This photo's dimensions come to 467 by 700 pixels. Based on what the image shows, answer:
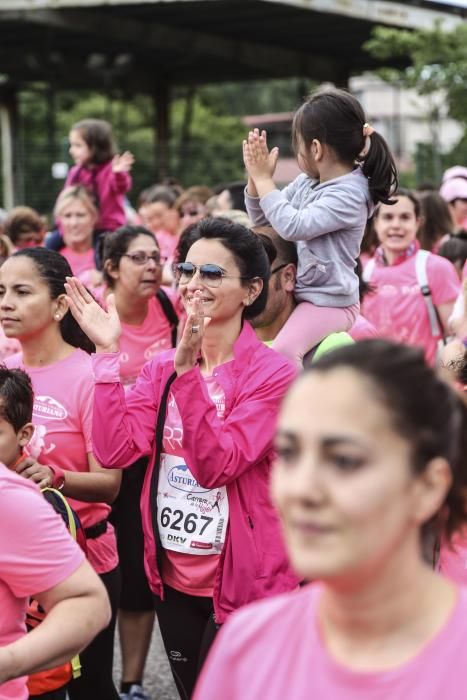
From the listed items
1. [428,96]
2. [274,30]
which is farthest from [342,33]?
[428,96]

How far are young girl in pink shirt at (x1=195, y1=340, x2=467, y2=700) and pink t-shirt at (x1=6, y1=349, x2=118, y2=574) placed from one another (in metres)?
2.67

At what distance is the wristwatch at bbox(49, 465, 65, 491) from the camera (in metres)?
4.39

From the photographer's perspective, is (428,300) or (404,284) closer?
(428,300)

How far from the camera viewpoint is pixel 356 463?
192 cm

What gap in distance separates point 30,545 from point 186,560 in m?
1.33

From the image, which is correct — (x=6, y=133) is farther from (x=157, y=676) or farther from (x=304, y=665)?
Answer: (x=304, y=665)

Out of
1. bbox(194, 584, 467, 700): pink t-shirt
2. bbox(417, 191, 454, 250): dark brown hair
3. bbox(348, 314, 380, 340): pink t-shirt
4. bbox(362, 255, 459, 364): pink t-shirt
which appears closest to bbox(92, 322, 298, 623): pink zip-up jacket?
bbox(348, 314, 380, 340): pink t-shirt

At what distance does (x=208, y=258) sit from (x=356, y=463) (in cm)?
253

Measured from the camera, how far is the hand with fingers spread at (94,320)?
4176mm

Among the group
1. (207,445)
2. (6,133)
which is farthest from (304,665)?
(6,133)

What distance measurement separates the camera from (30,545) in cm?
303

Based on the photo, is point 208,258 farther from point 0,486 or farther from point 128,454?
point 0,486

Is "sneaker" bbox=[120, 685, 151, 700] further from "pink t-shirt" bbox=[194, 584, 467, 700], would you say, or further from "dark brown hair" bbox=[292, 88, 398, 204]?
"pink t-shirt" bbox=[194, 584, 467, 700]

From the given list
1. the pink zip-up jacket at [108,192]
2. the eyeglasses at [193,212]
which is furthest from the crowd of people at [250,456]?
the eyeglasses at [193,212]
